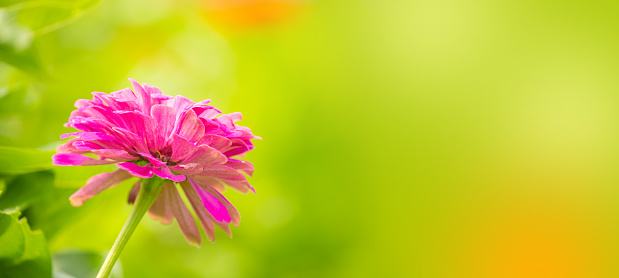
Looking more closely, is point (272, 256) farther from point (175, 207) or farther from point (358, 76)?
point (175, 207)

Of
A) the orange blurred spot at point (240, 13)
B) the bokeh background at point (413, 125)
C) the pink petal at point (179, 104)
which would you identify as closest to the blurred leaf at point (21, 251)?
the pink petal at point (179, 104)

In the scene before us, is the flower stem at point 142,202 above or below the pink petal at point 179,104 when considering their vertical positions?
below

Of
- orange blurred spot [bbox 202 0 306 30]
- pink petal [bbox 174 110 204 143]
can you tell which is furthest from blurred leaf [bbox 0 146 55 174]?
orange blurred spot [bbox 202 0 306 30]

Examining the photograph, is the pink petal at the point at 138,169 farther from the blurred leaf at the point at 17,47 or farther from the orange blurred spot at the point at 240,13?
the orange blurred spot at the point at 240,13

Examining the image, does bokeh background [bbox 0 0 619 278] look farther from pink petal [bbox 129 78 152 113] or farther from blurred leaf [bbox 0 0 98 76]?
pink petal [bbox 129 78 152 113]

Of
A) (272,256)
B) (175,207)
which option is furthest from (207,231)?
(272,256)
